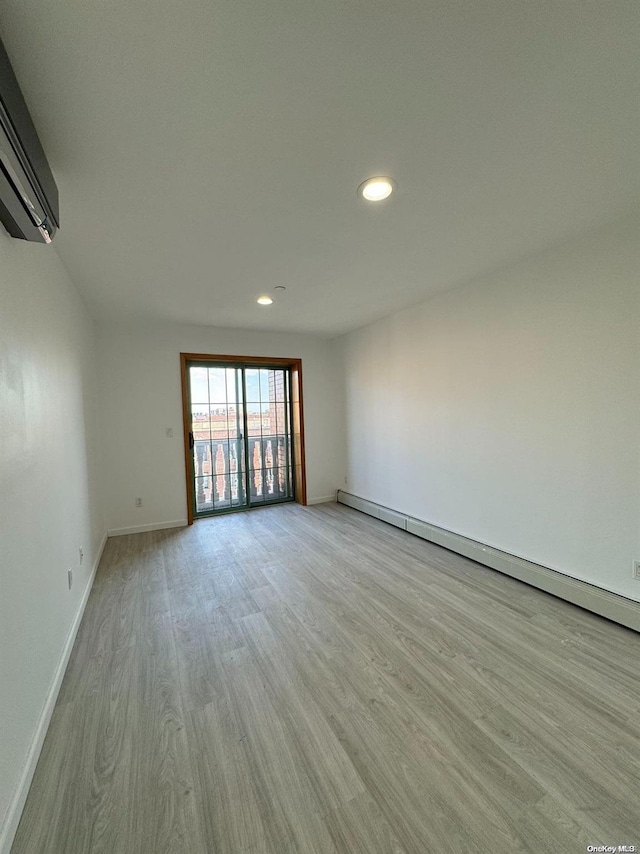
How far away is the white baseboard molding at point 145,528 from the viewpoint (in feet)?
12.8

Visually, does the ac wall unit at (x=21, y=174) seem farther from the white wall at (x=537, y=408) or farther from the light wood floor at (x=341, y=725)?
the white wall at (x=537, y=408)

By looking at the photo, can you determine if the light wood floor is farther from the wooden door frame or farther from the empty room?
the wooden door frame

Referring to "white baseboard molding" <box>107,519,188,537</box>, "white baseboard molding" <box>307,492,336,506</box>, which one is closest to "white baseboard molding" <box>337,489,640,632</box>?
"white baseboard molding" <box>307,492,336,506</box>

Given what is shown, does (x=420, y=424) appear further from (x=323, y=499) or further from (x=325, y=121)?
(x=325, y=121)

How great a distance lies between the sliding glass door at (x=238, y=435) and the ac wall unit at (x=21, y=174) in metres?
3.05

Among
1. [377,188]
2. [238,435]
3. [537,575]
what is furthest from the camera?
[238,435]

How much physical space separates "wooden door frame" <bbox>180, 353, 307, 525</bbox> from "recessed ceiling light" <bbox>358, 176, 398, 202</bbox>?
3.11 m

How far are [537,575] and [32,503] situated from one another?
10.4 feet

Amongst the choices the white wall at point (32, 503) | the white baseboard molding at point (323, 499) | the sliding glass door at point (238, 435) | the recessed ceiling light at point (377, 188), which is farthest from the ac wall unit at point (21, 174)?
the white baseboard molding at point (323, 499)

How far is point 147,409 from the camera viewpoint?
4.07 metres

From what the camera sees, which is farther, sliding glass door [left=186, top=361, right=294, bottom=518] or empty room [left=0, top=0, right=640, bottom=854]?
sliding glass door [left=186, top=361, right=294, bottom=518]

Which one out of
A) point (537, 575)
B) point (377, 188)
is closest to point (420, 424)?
point (537, 575)

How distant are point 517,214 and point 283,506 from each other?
13.6ft

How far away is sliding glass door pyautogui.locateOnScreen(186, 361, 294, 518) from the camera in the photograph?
14.7ft
